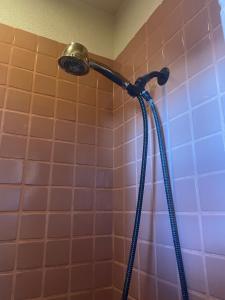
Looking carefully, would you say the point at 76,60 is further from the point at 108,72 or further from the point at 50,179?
the point at 50,179

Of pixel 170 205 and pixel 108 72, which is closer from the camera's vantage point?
pixel 170 205

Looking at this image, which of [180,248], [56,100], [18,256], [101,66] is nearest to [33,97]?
[56,100]

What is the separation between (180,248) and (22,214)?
423mm

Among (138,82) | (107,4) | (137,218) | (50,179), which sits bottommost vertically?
(137,218)

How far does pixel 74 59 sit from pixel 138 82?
0.61 ft

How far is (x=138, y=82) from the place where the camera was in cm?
67

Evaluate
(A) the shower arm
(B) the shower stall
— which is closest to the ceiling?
(B) the shower stall

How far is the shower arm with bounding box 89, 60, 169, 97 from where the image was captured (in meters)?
0.64

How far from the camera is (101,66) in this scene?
2.12ft

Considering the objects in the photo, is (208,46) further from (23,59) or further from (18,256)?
(18,256)

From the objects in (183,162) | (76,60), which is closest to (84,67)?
(76,60)

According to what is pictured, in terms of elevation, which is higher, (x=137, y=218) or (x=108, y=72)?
(x=108, y=72)

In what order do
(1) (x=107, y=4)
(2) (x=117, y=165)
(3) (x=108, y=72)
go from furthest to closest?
(1) (x=107, y=4), (2) (x=117, y=165), (3) (x=108, y=72)

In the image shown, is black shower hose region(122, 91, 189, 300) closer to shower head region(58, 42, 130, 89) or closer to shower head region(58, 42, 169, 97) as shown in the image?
shower head region(58, 42, 169, 97)
